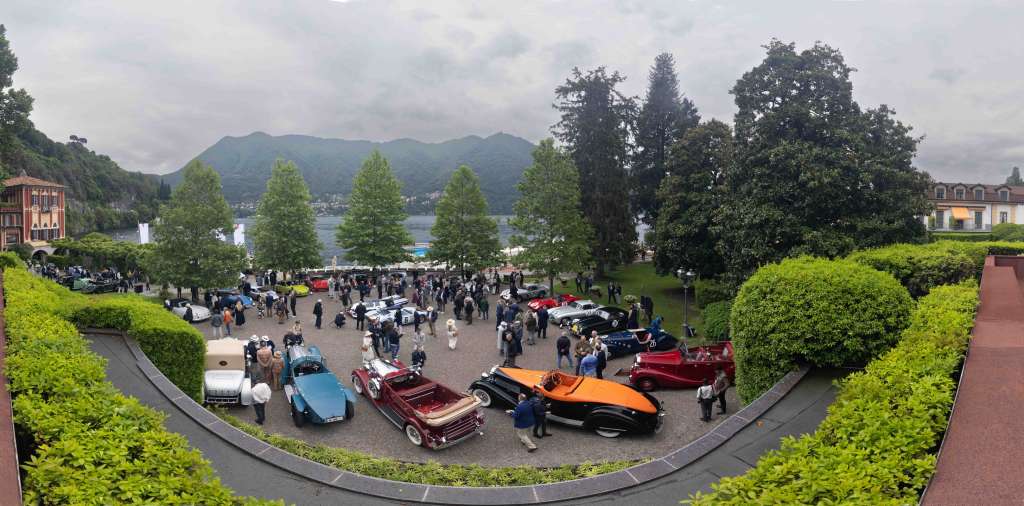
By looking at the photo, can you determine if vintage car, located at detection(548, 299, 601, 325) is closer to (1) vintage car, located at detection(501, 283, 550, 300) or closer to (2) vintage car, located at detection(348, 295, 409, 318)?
(1) vintage car, located at detection(501, 283, 550, 300)

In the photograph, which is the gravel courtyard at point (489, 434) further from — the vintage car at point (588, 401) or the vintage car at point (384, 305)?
the vintage car at point (384, 305)

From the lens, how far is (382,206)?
38.5 m

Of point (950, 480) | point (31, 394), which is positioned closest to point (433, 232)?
point (31, 394)

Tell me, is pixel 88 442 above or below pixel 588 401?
above

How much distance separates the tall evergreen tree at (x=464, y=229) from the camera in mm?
36469

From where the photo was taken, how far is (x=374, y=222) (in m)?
38.2

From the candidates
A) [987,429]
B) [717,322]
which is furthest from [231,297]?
[987,429]

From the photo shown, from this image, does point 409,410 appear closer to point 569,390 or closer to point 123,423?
point 569,390

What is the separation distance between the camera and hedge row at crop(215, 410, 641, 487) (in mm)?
8172

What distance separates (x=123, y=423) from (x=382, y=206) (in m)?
33.7

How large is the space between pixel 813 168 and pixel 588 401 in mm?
13144

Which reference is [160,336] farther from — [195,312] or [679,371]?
[195,312]

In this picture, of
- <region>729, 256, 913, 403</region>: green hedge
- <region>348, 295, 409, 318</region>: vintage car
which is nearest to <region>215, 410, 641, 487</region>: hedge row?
<region>729, 256, 913, 403</region>: green hedge

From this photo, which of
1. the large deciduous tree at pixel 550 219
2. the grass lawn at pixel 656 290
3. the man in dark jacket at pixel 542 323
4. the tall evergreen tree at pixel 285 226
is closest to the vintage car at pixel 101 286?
the tall evergreen tree at pixel 285 226
